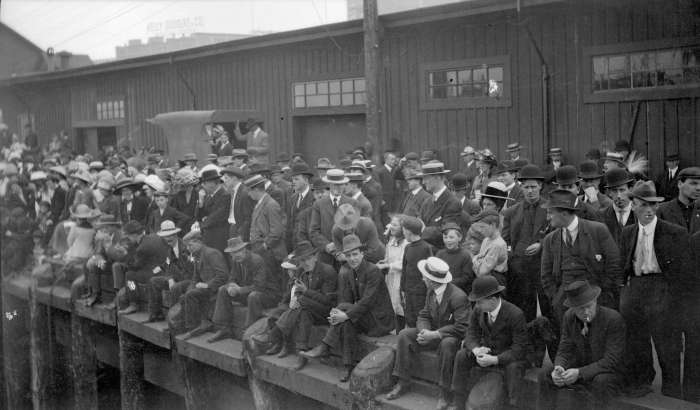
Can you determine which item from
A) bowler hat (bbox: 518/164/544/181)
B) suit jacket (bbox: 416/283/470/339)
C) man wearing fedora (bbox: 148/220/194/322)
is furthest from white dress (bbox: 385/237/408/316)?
man wearing fedora (bbox: 148/220/194/322)

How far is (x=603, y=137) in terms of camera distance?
475 inches

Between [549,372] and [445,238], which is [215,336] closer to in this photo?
[445,238]

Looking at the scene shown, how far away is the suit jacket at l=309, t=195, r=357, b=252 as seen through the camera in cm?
879

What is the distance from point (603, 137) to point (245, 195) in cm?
592

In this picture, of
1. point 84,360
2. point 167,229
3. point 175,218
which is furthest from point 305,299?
point 84,360

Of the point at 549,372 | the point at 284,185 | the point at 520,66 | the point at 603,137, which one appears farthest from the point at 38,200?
the point at 549,372

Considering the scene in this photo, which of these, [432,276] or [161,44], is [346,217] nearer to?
[432,276]

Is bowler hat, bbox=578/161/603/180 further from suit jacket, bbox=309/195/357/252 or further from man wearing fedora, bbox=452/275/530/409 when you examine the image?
suit jacket, bbox=309/195/357/252

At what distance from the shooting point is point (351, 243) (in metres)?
7.56

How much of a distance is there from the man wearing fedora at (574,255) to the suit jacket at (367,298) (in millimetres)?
1814

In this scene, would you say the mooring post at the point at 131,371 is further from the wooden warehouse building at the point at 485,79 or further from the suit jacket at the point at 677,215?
the suit jacket at the point at 677,215

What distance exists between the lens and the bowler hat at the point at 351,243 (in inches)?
297

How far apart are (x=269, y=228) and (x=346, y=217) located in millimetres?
1400

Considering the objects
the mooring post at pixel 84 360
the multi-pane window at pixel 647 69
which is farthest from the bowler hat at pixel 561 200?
the mooring post at pixel 84 360
